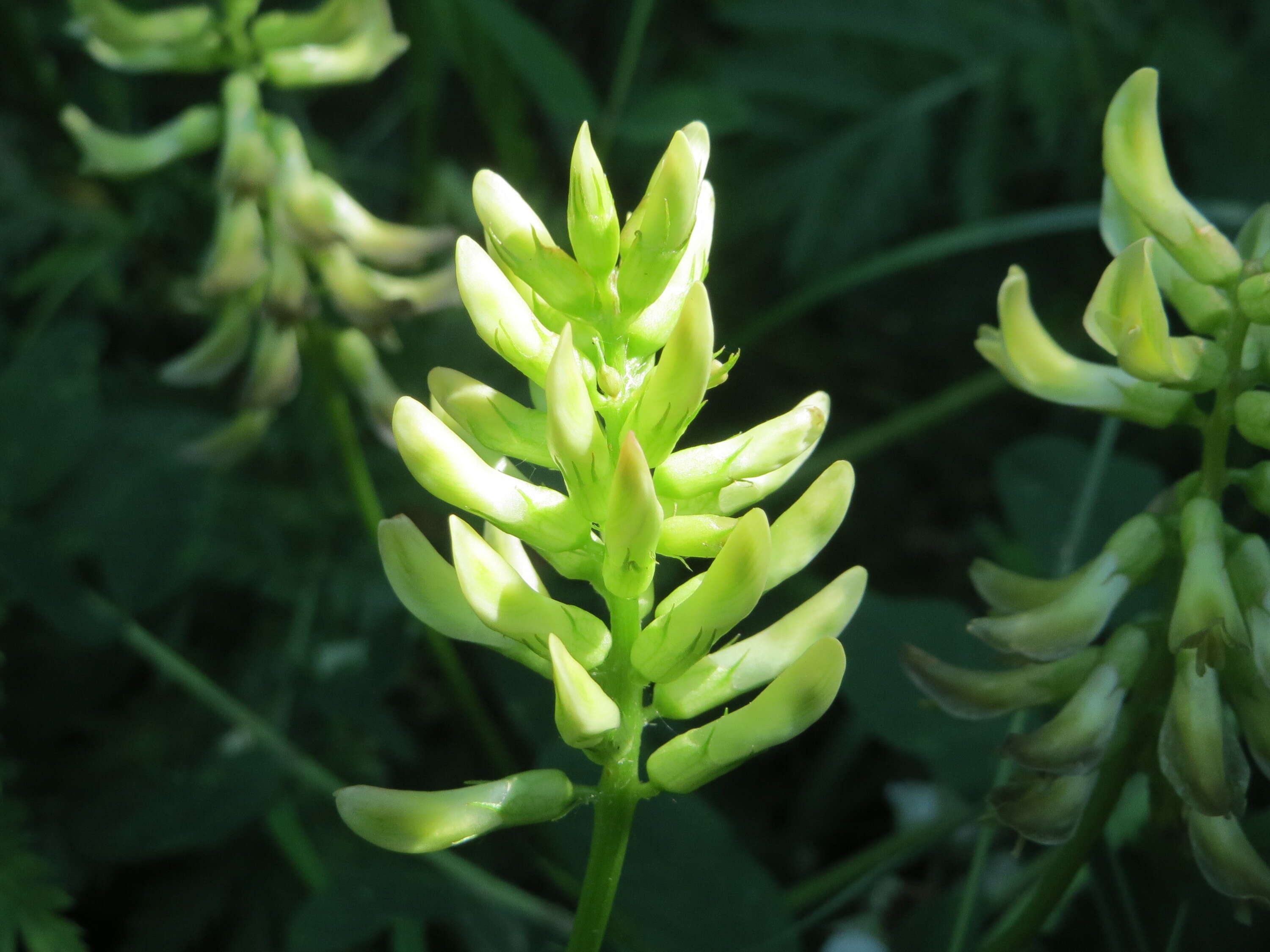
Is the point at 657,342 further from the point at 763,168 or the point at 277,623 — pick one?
the point at 763,168

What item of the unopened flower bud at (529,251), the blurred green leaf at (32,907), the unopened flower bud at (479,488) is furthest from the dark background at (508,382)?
the unopened flower bud at (529,251)

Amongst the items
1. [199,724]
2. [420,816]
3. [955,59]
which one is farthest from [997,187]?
[420,816]

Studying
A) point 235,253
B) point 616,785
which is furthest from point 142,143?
point 616,785

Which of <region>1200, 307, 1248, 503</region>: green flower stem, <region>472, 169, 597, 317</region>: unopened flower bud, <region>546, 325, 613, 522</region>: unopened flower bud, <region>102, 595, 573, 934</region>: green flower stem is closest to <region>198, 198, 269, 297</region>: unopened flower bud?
<region>102, 595, 573, 934</region>: green flower stem

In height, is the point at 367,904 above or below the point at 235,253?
below

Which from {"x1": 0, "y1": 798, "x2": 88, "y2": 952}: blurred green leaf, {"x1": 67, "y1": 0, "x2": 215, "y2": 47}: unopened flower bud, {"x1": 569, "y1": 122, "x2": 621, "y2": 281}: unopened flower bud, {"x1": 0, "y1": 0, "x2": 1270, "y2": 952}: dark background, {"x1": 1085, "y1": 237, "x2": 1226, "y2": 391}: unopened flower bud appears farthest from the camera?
{"x1": 67, "y1": 0, "x2": 215, "y2": 47}: unopened flower bud

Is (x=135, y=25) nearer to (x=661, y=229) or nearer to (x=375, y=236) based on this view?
(x=375, y=236)

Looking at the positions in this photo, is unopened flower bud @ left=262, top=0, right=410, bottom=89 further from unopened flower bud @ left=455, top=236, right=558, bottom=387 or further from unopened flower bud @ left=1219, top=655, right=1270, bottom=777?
unopened flower bud @ left=1219, top=655, right=1270, bottom=777
